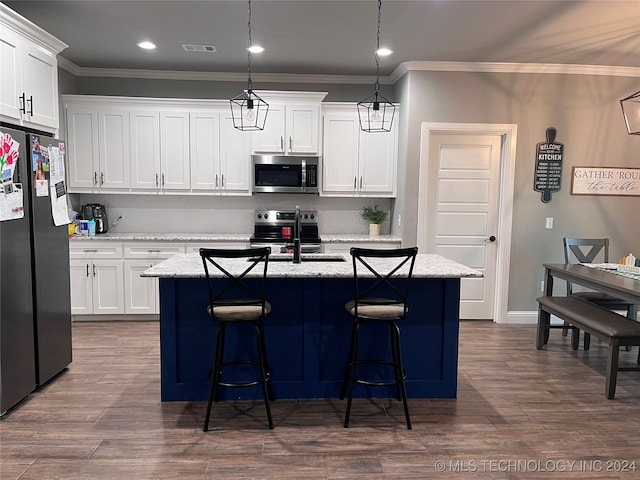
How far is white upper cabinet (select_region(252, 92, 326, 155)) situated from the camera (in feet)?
16.6

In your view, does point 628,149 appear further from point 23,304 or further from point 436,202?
point 23,304

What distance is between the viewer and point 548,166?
16.3 ft

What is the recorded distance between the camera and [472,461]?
2428mm

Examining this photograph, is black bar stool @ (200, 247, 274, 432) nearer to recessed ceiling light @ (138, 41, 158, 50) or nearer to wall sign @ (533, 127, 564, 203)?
recessed ceiling light @ (138, 41, 158, 50)

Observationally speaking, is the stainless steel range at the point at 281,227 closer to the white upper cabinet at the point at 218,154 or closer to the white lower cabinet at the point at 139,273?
the white upper cabinet at the point at 218,154

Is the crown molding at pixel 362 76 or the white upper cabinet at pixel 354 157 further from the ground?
the crown molding at pixel 362 76

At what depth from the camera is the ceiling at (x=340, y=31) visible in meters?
3.38

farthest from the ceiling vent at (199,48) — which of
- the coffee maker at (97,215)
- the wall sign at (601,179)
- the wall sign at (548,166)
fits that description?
the wall sign at (601,179)

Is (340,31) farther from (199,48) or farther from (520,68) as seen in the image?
(520,68)

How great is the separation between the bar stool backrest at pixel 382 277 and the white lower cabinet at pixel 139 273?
8.56ft

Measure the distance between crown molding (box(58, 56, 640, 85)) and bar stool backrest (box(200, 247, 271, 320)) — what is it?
292 centimetres

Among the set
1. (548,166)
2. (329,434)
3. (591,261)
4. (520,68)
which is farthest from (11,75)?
(591,261)

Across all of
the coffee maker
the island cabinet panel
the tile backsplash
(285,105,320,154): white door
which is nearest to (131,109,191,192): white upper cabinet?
the tile backsplash

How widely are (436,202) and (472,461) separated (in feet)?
10.3
